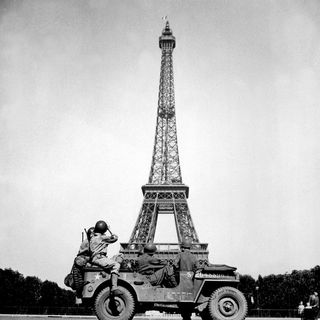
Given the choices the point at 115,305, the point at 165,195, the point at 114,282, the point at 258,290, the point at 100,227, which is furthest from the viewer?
the point at 258,290

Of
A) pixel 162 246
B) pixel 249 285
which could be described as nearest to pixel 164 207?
pixel 162 246

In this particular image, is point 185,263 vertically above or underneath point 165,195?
underneath

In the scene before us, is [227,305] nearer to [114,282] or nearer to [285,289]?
[114,282]

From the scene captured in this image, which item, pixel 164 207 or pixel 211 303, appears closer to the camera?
pixel 211 303

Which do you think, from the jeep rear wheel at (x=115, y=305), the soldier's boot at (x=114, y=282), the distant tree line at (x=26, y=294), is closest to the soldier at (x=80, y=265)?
the jeep rear wheel at (x=115, y=305)

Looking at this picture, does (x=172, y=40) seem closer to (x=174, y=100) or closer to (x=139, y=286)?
(x=174, y=100)

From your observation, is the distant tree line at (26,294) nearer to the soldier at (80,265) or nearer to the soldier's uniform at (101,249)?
the soldier at (80,265)

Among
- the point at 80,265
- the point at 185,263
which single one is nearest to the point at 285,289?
the point at 185,263
